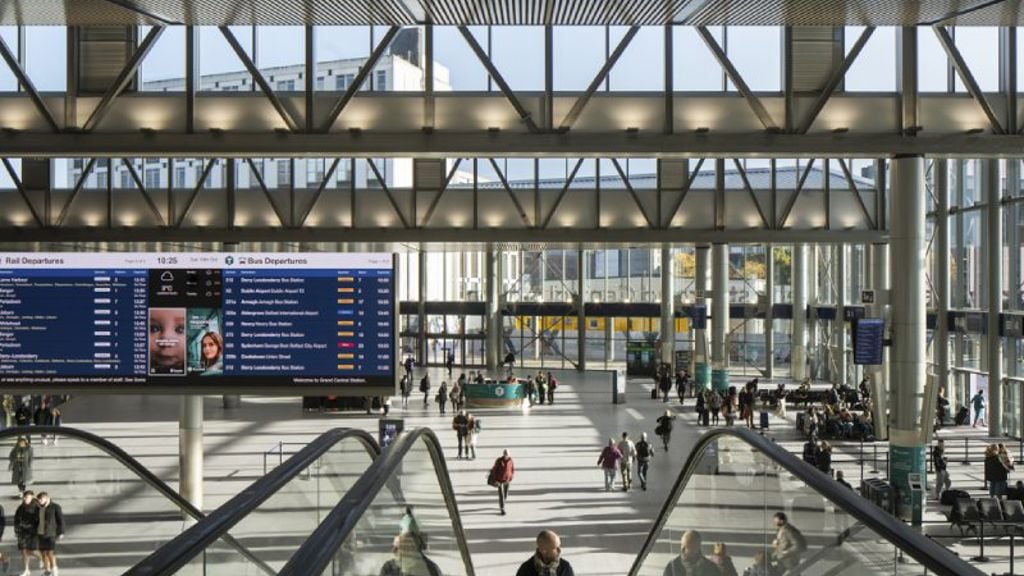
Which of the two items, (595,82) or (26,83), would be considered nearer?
(26,83)

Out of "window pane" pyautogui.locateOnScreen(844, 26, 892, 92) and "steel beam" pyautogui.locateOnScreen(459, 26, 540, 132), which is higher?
"window pane" pyautogui.locateOnScreen(844, 26, 892, 92)

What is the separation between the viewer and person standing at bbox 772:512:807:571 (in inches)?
209

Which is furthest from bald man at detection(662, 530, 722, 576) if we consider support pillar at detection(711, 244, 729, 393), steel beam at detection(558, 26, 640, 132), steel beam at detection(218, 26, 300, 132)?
support pillar at detection(711, 244, 729, 393)

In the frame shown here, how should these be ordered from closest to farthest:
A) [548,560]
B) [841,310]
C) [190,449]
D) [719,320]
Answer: [548,560] < [190,449] < [719,320] < [841,310]

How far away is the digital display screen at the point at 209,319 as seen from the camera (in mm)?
14211

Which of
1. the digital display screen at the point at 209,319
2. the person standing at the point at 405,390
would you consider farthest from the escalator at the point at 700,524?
the person standing at the point at 405,390

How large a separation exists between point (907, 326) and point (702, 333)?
827 inches

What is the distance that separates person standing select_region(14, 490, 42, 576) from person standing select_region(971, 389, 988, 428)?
26744 millimetres

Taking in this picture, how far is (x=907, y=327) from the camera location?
17781 mm

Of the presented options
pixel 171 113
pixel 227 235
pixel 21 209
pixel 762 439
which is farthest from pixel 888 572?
pixel 21 209

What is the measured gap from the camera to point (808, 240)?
3198 cm

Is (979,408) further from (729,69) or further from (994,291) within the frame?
(729,69)

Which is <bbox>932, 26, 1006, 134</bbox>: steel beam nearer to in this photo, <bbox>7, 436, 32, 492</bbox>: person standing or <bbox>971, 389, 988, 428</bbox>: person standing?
<bbox>7, 436, 32, 492</bbox>: person standing

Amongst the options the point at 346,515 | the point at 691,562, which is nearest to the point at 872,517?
the point at 346,515
